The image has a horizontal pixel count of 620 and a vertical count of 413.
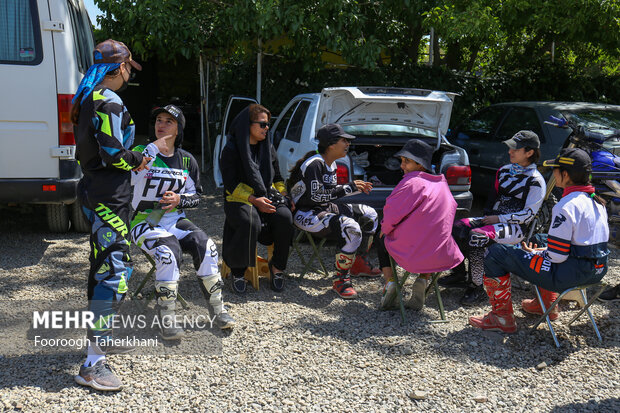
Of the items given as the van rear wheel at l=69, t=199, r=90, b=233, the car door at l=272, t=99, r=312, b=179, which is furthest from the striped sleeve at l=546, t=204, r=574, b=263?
the van rear wheel at l=69, t=199, r=90, b=233

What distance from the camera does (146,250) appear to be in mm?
4086

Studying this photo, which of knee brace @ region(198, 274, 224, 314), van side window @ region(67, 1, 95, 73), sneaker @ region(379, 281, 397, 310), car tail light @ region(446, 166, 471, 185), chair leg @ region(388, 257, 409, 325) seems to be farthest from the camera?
car tail light @ region(446, 166, 471, 185)

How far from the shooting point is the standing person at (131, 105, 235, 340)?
3.99 m

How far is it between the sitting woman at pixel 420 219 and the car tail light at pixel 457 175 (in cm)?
165

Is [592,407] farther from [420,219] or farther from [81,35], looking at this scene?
[81,35]

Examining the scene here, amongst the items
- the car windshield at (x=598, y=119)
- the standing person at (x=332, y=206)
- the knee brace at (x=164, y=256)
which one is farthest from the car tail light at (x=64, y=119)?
the car windshield at (x=598, y=119)

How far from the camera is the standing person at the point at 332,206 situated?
5020mm

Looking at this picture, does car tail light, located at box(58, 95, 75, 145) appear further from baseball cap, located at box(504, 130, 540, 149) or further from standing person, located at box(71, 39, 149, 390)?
baseball cap, located at box(504, 130, 540, 149)

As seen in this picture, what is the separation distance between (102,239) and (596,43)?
8.80 metres

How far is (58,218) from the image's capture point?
6.54 m

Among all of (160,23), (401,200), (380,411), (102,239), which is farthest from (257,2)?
(380,411)

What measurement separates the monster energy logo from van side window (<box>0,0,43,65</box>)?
8.61 ft

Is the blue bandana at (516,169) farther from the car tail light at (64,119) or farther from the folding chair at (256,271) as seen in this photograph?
the car tail light at (64,119)

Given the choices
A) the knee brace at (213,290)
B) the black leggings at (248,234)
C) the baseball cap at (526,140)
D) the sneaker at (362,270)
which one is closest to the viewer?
the knee brace at (213,290)
